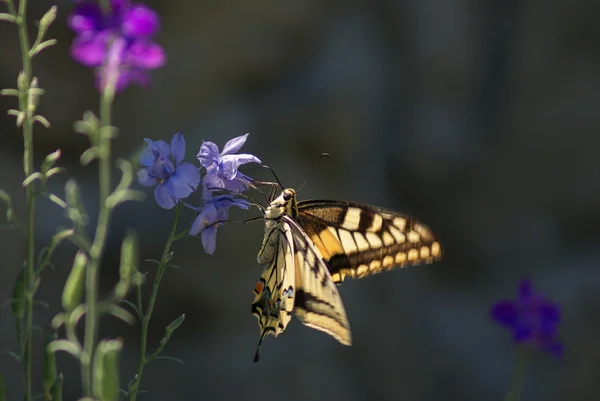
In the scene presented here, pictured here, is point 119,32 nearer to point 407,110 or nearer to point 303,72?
point 303,72

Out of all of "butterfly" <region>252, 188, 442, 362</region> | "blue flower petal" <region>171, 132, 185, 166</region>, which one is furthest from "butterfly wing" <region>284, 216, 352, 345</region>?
"blue flower petal" <region>171, 132, 185, 166</region>

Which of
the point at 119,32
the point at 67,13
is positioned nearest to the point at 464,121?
the point at 67,13

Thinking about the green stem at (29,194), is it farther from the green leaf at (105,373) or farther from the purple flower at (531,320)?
the purple flower at (531,320)

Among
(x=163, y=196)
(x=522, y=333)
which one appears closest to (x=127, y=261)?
(x=163, y=196)

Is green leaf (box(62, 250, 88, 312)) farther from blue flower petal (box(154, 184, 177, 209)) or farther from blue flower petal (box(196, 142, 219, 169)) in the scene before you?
blue flower petal (box(196, 142, 219, 169))

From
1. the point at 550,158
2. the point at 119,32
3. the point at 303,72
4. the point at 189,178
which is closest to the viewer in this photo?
the point at 119,32

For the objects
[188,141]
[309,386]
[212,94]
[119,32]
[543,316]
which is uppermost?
[212,94]
